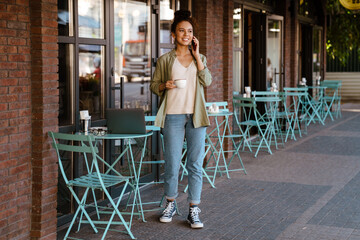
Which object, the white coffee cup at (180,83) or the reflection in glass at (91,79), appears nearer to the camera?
the white coffee cup at (180,83)

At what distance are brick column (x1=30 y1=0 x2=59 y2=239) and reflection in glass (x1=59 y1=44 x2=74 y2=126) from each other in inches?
25.5

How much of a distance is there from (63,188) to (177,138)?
1214 mm

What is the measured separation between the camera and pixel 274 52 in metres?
13.7

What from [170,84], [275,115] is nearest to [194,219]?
[170,84]

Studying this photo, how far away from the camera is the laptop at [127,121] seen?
18.7 ft

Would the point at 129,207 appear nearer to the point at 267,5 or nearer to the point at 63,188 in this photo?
the point at 63,188

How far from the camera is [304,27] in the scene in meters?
17.3

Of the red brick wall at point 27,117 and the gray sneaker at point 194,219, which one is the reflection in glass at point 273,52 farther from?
the red brick wall at point 27,117

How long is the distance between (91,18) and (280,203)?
9.50 ft

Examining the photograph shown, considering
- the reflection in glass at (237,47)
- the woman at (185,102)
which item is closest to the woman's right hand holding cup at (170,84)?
Answer: the woman at (185,102)

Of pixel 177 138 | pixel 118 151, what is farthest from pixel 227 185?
pixel 177 138

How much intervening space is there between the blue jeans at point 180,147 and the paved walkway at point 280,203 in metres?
0.42

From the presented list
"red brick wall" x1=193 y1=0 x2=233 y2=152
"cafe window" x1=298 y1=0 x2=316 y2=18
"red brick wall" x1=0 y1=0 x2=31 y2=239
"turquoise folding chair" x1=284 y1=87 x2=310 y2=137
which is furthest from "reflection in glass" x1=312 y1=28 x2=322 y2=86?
"red brick wall" x1=0 y1=0 x2=31 y2=239

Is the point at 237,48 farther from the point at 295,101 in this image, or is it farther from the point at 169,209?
the point at 169,209
